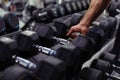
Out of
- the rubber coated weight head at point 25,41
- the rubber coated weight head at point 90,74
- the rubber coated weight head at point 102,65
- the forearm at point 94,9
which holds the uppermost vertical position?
the forearm at point 94,9

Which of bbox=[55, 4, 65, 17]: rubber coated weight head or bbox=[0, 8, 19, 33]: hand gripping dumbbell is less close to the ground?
bbox=[0, 8, 19, 33]: hand gripping dumbbell

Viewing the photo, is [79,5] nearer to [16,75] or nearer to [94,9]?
[94,9]

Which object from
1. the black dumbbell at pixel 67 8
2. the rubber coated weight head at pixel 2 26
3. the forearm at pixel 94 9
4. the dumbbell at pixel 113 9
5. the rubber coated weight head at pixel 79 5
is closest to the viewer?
the forearm at pixel 94 9

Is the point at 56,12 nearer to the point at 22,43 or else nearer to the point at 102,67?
the point at 102,67

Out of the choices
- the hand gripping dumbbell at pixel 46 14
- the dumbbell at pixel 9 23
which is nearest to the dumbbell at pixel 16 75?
the dumbbell at pixel 9 23

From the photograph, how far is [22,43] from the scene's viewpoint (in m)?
1.24

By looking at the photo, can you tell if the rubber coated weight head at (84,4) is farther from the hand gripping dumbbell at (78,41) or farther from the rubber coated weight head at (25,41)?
the rubber coated weight head at (25,41)

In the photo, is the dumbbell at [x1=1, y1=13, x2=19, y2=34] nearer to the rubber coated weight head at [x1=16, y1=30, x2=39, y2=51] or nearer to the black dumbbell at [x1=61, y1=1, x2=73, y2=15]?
Result: the rubber coated weight head at [x1=16, y1=30, x2=39, y2=51]

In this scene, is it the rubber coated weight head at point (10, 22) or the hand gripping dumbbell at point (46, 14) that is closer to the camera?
the rubber coated weight head at point (10, 22)

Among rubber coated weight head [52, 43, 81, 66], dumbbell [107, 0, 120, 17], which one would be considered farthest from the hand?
dumbbell [107, 0, 120, 17]

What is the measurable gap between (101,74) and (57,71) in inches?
22.5

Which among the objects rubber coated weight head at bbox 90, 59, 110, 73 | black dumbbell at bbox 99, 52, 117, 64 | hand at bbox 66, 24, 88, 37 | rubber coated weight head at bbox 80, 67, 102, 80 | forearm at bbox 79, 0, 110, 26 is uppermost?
forearm at bbox 79, 0, 110, 26

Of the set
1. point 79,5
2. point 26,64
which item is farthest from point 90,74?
point 79,5

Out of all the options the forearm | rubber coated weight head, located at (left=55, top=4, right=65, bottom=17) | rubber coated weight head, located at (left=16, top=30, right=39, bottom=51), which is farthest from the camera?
rubber coated weight head, located at (left=55, top=4, right=65, bottom=17)
